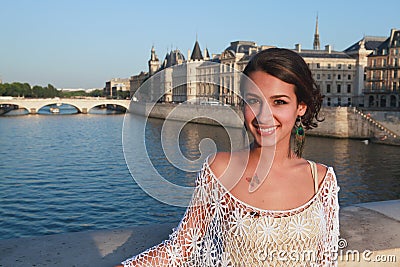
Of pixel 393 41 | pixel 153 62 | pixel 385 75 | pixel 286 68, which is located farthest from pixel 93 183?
pixel 153 62

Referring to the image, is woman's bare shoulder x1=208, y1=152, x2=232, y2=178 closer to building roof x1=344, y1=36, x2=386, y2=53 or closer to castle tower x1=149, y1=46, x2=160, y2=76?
building roof x1=344, y1=36, x2=386, y2=53

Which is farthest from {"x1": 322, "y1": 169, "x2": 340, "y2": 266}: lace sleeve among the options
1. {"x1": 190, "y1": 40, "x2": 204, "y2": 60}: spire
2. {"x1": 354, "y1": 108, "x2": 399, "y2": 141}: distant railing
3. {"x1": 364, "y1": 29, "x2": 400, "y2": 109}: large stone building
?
{"x1": 190, "y1": 40, "x2": 204, "y2": 60}: spire

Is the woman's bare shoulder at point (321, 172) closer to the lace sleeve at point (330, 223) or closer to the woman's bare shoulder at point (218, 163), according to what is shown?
the lace sleeve at point (330, 223)

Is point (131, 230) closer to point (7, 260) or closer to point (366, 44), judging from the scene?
point (7, 260)

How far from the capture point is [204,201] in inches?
42.2

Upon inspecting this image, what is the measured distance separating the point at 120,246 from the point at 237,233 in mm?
1164

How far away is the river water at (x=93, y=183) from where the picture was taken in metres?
9.21

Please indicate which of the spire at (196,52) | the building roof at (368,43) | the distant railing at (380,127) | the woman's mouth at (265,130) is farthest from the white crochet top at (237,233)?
the spire at (196,52)

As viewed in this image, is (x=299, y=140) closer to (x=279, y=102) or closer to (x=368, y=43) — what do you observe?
(x=279, y=102)

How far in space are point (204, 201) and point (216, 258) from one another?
6.8 inches

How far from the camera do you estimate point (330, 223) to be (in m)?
1.15

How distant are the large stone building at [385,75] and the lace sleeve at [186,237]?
37.9 metres

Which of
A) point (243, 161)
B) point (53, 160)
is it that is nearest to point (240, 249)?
point (243, 161)

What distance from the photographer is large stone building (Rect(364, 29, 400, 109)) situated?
3597cm
